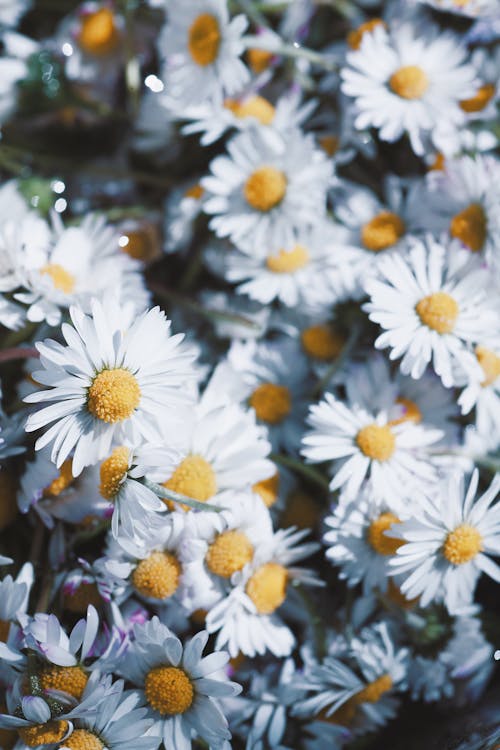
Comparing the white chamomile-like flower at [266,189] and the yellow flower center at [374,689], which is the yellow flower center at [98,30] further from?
the yellow flower center at [374,689]

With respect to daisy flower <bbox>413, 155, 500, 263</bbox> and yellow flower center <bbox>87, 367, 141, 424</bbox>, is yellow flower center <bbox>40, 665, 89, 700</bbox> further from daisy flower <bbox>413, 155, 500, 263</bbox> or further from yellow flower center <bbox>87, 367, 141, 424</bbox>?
daisy flower <bbox>413, 155, 500, 263</bbox>

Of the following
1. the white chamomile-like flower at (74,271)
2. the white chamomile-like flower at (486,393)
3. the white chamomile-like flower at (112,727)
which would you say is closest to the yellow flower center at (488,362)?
the white chamomile-like flower at (486,393)

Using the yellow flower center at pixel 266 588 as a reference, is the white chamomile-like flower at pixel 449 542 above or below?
above

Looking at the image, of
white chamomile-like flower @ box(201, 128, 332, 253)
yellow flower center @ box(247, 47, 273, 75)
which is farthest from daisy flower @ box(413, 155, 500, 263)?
yellow flower center @ box(247, 47, 273, 75)

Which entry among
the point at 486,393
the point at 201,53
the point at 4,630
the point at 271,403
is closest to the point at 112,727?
the point at 4,630

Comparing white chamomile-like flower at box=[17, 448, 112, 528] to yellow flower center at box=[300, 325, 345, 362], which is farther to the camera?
yellow flower center at box=[300, 325, 345, 362]

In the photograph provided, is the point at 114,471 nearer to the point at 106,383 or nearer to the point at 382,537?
the point at 106,383
